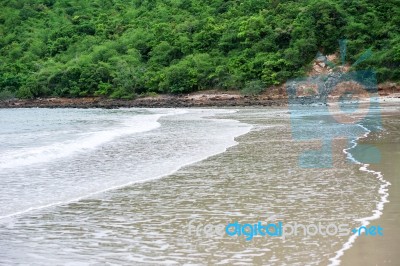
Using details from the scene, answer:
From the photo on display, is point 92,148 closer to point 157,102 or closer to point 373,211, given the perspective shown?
point 373,211

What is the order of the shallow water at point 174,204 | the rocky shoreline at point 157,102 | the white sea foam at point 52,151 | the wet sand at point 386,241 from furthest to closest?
1. the rocky shoreline at point 157,102
2. the white sea foam at point 52,151
3. the shallow water at point 174,204
4. the wet sand at point 386,241

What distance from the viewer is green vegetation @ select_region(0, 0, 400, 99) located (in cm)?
5697

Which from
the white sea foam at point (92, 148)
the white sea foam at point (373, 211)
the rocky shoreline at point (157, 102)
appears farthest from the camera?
the rocky shoreline at point (157, 102)

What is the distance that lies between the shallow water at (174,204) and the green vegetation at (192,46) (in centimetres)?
3999

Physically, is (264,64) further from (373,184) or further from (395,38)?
(373,184)

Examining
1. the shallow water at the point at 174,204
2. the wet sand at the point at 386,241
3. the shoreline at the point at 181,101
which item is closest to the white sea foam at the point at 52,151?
the shallow water at the point at 174,204

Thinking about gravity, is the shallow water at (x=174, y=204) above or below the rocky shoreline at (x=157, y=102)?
below

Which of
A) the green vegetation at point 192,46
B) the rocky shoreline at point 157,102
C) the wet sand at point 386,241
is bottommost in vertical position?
the wet sand at point 386,241

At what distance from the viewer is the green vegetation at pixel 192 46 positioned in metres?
57.0

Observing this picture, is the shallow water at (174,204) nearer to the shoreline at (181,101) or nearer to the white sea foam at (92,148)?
the white sea foam at (92,148)

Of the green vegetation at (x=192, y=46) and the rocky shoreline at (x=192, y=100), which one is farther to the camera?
the green vegetation at (x=192, y=46)

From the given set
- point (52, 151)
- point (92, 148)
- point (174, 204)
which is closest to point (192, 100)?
point (92, 148)

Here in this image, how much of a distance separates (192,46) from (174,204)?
5907 centimetres

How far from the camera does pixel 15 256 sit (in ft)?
21.7
